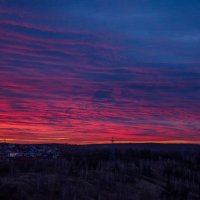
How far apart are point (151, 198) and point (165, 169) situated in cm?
2973

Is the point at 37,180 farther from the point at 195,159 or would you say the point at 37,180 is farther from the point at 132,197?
the point at 195,159

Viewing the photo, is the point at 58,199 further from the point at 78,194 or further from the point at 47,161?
the point at 47,161

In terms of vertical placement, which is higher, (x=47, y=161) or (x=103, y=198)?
(x=47, y=161)

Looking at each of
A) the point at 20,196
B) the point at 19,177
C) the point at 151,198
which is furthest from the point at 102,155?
the point at 20,196

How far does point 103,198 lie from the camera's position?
39062 millimetres

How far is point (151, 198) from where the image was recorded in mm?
43500

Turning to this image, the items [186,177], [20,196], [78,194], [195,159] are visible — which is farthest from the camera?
[195,159]

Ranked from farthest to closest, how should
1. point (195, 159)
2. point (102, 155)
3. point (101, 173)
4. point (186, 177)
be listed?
point (195, 159), point (102, 155), point (186, 177), point (101, 173)

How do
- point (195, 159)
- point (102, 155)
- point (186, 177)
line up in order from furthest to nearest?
point (195, 159) → point (102, 155) → point (186, 177)

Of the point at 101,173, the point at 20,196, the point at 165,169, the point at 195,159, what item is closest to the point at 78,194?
the point at 20,196

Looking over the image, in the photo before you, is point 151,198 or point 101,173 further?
point 101,173

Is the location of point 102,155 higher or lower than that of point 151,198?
higher

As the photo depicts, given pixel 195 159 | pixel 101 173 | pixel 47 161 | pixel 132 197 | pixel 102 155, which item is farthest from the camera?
pixel 195 159

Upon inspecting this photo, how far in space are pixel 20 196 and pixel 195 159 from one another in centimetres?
6680
